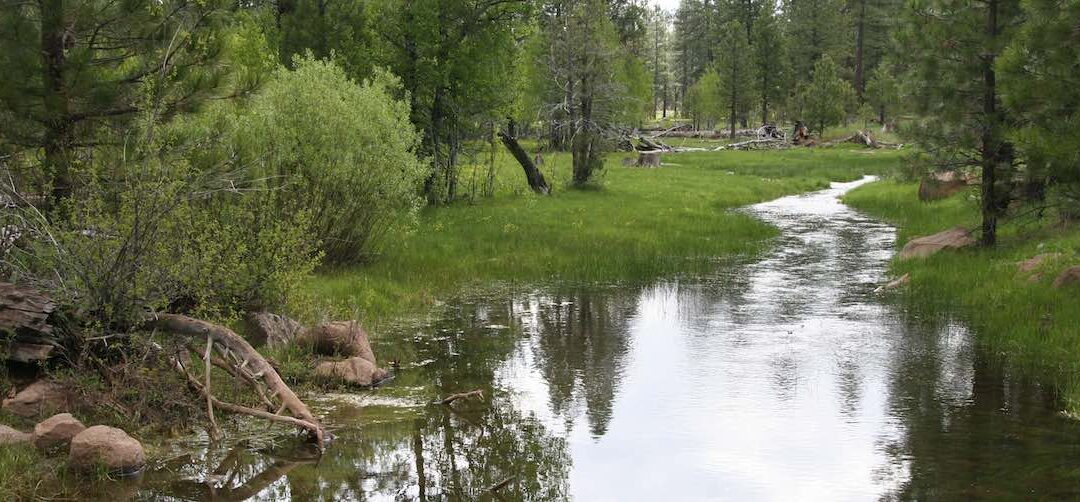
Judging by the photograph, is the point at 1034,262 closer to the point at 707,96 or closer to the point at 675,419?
the point at 675,419

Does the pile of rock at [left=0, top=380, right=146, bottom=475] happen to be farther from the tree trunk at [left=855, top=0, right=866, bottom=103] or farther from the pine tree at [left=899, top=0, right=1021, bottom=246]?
the tree trunk at [left=855, top=0, right=866, bottom=103]

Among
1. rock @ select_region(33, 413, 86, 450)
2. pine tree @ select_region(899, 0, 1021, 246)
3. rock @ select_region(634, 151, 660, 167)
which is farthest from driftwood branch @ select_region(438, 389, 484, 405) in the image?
rock @ select_region(634, 151, 660, 167)

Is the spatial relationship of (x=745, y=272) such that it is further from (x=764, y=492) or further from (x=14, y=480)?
(x=14, y=480)

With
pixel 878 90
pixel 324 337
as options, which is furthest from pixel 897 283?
pixel 878 90

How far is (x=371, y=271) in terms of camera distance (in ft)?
60.5

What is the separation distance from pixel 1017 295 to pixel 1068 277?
31.5 inches

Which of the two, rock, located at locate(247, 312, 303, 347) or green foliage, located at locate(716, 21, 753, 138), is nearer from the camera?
rock, located at locate(247, 312, 303, 347)

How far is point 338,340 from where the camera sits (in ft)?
42.0

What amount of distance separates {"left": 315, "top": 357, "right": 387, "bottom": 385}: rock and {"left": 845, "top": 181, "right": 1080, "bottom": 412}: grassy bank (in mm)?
8161

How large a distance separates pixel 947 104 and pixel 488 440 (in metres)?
14.1

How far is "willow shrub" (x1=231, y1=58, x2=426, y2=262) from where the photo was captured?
16.2m

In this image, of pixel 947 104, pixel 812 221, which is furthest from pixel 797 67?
pixel 947 104

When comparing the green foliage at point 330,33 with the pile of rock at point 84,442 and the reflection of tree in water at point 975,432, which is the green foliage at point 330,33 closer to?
the reflection of tree in water at point 975,432

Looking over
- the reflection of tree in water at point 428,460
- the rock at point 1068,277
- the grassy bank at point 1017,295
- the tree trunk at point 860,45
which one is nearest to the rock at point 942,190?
the grassy bank at point 1017,295
